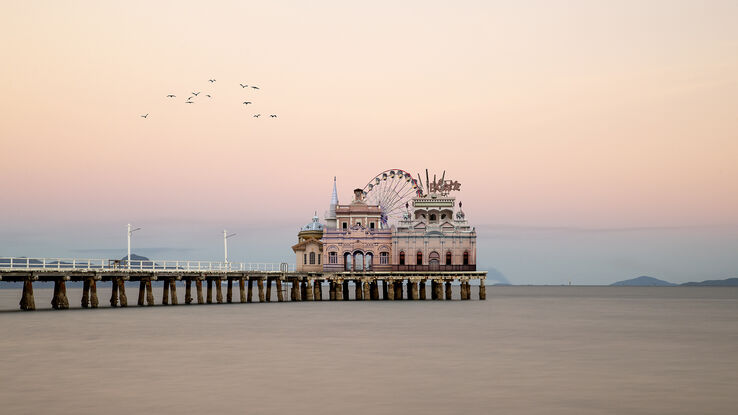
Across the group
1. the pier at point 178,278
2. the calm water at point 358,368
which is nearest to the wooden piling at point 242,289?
the pier at point 178,278

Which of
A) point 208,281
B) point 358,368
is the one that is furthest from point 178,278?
point 358,368

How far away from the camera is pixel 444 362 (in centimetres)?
3644

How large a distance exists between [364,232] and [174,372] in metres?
76.7

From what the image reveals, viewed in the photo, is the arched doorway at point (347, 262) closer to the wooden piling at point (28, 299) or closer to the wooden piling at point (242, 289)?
the wooden piling at point (242, 289)

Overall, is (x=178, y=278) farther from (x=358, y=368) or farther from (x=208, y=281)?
(x=358, y=368)

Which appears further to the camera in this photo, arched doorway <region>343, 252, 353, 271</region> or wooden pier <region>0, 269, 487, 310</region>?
arched doorway <region>343, 252, 353, 271</region>

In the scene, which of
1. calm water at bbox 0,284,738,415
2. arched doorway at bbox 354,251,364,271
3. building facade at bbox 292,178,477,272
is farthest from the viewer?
arched doorway at bbox 354,251,364,271

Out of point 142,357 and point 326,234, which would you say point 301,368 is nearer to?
point 142,357

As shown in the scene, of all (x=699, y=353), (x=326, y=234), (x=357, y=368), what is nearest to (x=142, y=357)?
(x=357, y=368)

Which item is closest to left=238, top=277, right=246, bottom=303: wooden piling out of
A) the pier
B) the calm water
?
the pier

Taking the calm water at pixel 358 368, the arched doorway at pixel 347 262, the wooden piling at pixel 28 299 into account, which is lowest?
the calm water at pixel 358 368

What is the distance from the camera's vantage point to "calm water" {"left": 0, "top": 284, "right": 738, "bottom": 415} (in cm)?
2598

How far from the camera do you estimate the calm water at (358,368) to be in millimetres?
25984

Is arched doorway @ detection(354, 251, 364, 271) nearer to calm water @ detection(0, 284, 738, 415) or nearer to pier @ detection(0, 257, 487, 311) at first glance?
pier @ detection(0, 257, 487, 311)
